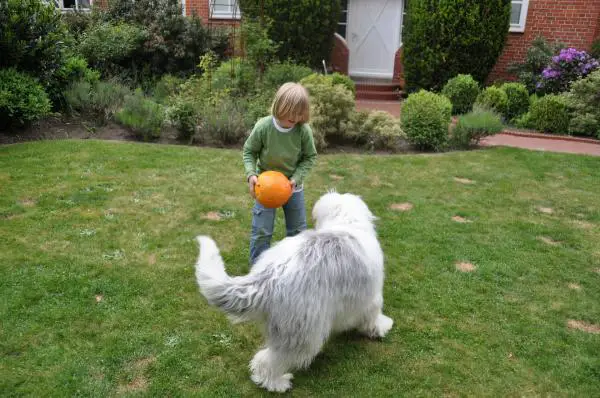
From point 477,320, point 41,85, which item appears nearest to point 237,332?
point 477,320

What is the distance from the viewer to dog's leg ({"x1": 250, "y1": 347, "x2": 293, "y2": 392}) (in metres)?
2.80

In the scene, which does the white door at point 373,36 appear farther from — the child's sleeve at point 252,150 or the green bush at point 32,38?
the child's sleeve at point 252,150

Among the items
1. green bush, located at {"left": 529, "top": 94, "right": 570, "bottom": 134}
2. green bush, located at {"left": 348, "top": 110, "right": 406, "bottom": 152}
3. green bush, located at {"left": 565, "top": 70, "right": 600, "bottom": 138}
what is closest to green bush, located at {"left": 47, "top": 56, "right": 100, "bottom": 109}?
green bush, located at {"left": 348, "top": 110, "right": 406, "bottom": 152}

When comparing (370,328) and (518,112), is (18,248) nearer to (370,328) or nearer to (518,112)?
(370,328)

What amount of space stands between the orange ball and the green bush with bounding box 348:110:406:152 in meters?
4.71

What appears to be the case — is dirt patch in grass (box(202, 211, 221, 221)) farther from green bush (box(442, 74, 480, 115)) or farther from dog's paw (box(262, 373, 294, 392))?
green bush (box(442, 74, 480, 115))

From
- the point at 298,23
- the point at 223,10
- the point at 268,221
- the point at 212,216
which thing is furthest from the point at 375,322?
the point at 223,10

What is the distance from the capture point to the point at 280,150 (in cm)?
364

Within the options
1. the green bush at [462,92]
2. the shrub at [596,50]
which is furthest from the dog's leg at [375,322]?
the shrub at [596,50]

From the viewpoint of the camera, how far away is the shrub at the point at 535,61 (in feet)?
38.8

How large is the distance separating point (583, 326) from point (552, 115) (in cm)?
723

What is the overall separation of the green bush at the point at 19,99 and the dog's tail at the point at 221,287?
6006 mm

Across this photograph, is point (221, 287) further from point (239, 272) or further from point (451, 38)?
point (451, 38)

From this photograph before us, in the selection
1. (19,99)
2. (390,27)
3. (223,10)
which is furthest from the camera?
(223,10)
